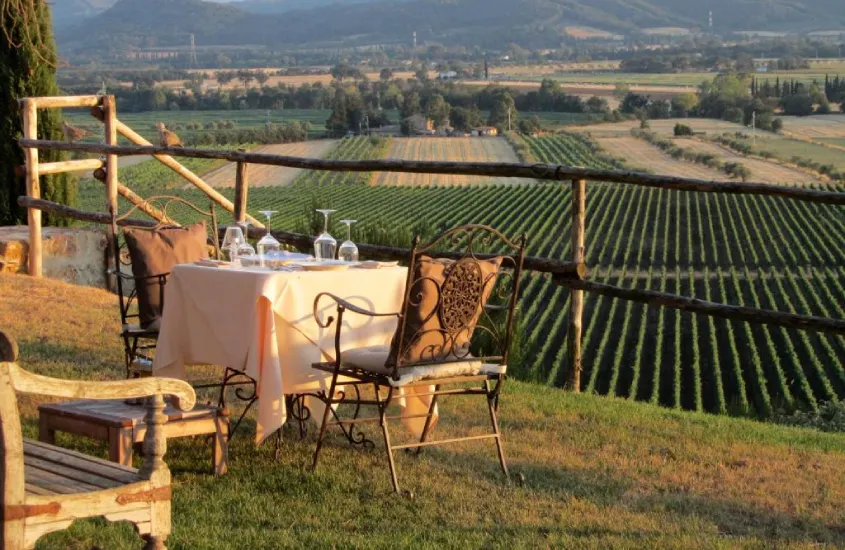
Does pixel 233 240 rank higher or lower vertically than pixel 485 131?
higher

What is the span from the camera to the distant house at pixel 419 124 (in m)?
102

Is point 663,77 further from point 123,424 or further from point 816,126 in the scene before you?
point 123,424

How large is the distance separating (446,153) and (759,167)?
68.1 ft

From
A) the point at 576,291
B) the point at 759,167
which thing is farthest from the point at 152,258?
the point at 759,167

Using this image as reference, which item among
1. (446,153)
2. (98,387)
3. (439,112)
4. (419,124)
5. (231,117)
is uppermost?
(98,387)

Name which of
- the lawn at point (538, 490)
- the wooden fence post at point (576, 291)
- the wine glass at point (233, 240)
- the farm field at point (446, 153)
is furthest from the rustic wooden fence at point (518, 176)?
the farm field at point (446, 153)

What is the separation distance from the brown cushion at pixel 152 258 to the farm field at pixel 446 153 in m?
56.8

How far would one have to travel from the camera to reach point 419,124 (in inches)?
4087

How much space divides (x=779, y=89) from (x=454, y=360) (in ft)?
435

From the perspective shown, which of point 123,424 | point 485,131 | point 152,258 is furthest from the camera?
point 485,131

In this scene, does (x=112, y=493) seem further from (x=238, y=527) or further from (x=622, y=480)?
(x=622, y=480)

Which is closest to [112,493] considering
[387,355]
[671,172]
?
[387,355]

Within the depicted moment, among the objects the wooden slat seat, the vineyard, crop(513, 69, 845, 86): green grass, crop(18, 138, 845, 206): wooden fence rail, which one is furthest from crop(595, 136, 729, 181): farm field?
the wooden slat seat

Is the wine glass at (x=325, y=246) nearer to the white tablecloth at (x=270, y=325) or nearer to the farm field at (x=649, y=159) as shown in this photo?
the white tablecloth at (x=270, y=325)
